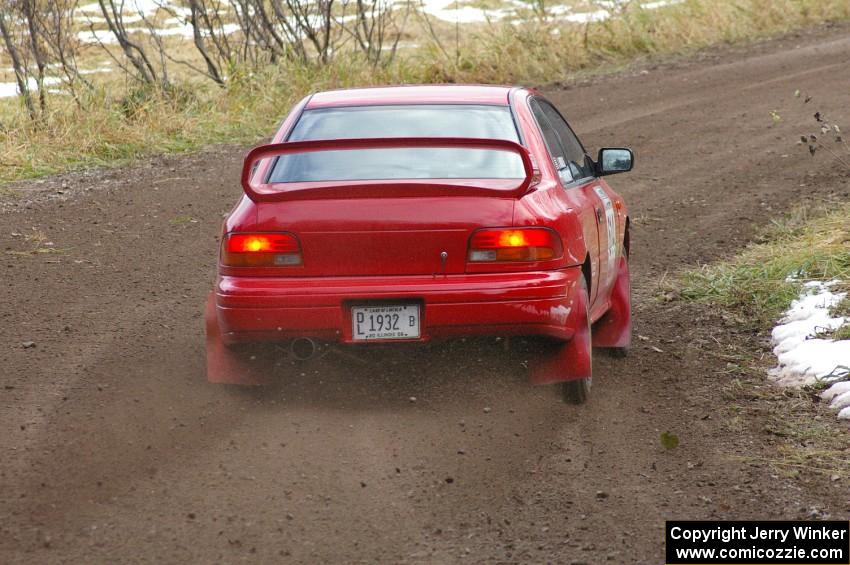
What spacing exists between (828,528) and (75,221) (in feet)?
25.3

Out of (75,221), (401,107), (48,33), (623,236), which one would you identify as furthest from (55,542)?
(48,33)

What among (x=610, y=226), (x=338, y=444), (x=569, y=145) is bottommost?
(x=338, y=444)

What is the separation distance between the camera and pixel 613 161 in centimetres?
672

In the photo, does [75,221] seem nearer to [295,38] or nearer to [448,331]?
[448,331]

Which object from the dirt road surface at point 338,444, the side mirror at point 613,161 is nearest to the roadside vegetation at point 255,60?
the dirt road surface at point 338,444

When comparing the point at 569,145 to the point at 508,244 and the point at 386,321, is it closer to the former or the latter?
the point at 508,244

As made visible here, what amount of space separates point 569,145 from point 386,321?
200 centimetres

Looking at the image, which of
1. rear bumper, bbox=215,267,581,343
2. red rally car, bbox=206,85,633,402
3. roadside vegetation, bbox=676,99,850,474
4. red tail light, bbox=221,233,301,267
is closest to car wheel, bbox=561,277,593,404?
red rally car, bbox=206,85,633,402

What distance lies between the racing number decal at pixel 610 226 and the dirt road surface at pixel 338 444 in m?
0.55

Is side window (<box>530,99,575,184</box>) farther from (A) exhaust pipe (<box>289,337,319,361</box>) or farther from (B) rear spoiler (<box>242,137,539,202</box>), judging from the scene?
(A) exhaust pipe (<box>289,337,319,361</box>)

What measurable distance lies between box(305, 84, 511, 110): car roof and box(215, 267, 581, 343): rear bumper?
1261 mm

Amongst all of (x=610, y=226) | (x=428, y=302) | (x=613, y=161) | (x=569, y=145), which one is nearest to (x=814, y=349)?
(x=610, y=226)

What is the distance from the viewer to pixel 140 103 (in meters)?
14.7
